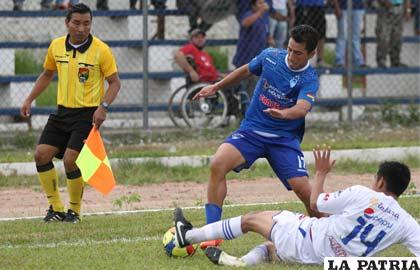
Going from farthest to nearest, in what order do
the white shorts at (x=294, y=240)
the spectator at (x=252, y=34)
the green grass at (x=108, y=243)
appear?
the spectator at (x=252, y=34) → the green grass at (x=108, y=243) → the white shorts at (x=294, y=240)

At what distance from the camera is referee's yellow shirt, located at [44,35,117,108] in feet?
38.5

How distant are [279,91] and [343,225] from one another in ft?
6.22

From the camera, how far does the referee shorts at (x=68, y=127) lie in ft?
38.3

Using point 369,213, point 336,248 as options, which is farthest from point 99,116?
point 369,213

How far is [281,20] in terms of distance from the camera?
19.1m

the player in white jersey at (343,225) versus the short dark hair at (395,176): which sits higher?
the short dark hair at (395,176)

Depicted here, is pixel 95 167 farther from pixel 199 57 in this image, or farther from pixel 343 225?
pixel 199 57

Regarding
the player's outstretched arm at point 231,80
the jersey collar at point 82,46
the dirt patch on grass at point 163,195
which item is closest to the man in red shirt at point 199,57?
the dirt patch on grass at point 163,195

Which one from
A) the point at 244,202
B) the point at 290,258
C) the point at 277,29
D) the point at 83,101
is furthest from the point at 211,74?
the point at 290,258

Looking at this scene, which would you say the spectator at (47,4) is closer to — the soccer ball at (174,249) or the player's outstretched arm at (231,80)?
the player's outstretched arm at (231,80)

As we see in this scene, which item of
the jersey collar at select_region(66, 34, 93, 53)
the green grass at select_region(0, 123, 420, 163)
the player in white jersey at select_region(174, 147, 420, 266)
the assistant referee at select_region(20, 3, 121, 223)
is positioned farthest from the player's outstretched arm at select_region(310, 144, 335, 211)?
the green grass at select_region(0, 123, 420, 163)

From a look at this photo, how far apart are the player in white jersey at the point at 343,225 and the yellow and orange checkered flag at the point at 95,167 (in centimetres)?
220

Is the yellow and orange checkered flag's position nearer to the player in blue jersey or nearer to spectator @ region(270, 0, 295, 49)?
the player in blue jersey

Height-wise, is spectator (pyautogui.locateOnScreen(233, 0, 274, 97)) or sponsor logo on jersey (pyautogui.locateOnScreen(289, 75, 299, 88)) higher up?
sponsor logo on jersey (pyautogui.locateOnScreen(289, 75, 299, 88))
